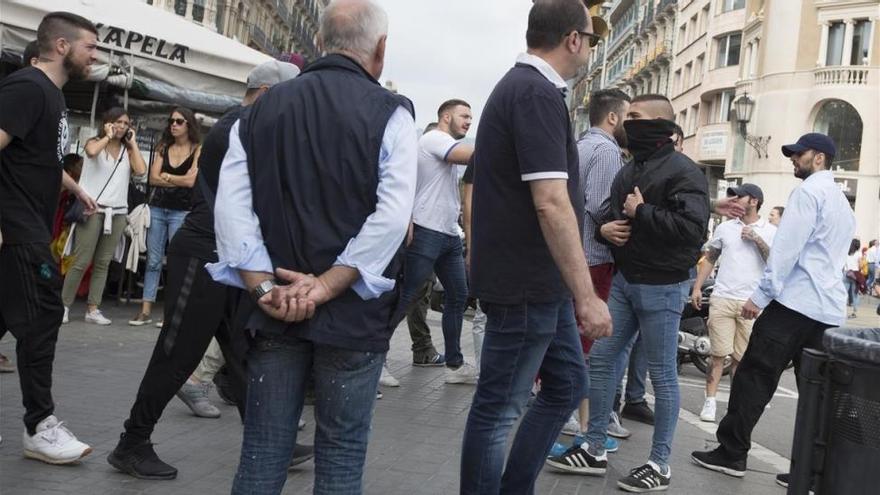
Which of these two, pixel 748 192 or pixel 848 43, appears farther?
pixel 848 43

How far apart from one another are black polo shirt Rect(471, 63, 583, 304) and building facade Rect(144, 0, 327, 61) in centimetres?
4151

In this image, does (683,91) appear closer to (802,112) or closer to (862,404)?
(802,112)

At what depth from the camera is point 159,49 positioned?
10.2 m

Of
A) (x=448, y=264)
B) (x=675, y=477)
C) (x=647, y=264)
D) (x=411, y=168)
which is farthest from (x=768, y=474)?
(x=411, y=168)

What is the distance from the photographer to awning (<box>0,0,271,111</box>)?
971cm

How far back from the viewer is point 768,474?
605 centimetres

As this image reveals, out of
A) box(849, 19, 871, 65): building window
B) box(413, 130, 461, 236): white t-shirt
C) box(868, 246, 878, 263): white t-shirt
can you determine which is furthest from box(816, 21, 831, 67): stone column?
box(413, 130, 461, 236): white t-shirt

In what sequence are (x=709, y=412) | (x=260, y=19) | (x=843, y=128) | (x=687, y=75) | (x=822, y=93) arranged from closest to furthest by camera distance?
(x=709, y=412) < (x=822, y=93) < (x=843, y=128) < (x=687, y=75) < (x=260, y=19)

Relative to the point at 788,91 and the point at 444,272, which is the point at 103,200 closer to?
the point at 444,272

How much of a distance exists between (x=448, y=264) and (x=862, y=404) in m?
5.07

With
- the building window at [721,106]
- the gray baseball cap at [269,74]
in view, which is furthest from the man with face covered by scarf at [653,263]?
the building window at [721,106]

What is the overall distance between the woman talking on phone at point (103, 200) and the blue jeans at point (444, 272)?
3.25 meters

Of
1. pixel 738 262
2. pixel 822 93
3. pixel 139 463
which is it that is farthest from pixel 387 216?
pixel 822 93

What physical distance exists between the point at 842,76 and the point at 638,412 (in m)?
35.8
